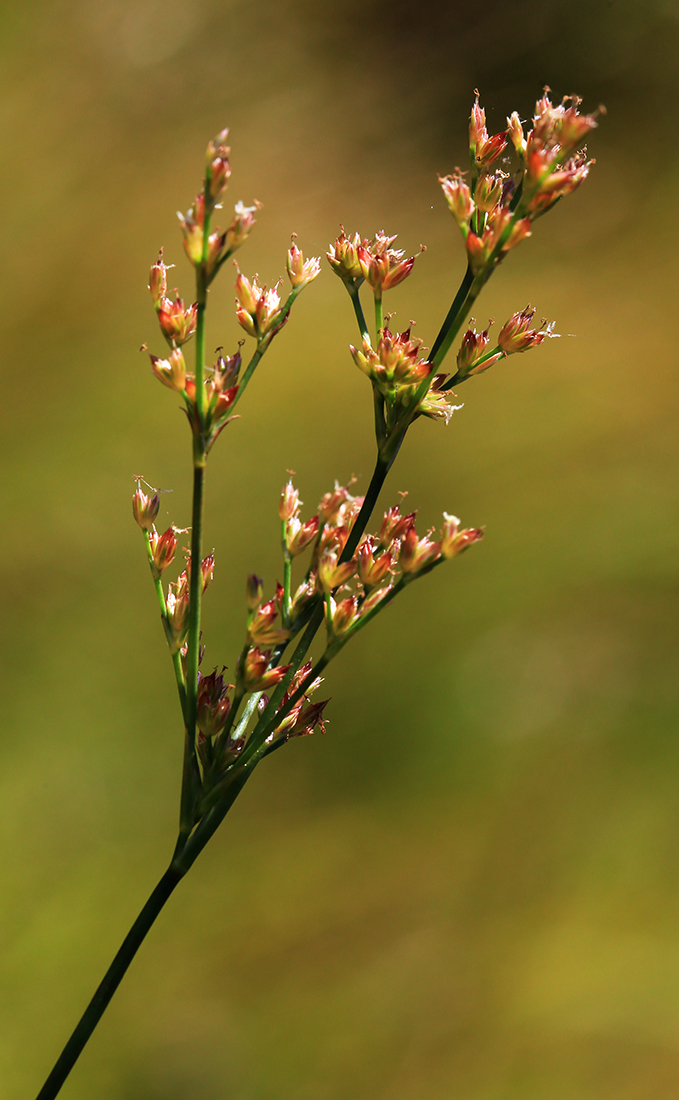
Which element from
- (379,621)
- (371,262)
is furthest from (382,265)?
(379,621)

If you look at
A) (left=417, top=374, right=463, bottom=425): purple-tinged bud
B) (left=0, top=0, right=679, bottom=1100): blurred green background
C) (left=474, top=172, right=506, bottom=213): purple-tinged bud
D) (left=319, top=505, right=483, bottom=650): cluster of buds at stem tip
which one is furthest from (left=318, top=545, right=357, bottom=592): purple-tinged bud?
(left=0, top=0, right=679, bottom=1100): blurred green background

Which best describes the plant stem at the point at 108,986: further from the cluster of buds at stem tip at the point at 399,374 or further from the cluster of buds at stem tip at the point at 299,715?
the cluster of buds at stem tip at the point at 399,374

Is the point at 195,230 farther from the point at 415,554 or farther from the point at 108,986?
the point at 108,986

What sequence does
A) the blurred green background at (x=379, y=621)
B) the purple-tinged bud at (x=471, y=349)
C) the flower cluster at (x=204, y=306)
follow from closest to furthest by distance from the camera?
the flower cluster at (x=204, y=306) → the purple-tinged bud at (x=471, y=349) → the blurred green background at (x=379, y=621)

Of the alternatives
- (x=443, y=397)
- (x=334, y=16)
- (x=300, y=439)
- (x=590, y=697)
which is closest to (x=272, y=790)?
(x=590, y=697)

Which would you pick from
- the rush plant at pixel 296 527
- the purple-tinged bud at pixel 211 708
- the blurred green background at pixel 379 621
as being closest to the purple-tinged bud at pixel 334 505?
the rush plant at pixel 296 527

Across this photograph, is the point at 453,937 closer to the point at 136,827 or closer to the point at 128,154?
the point at 136,827

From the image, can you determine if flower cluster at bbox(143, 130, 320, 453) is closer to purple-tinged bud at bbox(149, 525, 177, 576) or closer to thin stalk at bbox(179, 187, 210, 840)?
thin stalk at bbox(179, 187, 210, 840)
